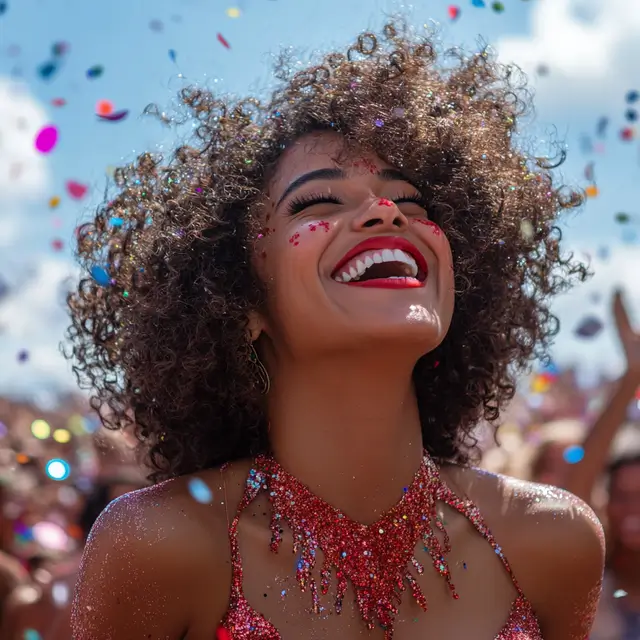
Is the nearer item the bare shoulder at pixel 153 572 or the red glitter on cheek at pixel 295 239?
the bare shoulder at pixel 153 572

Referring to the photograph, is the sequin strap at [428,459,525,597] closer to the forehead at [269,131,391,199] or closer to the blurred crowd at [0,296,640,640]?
the blurred crowd at [0,296,640,640]

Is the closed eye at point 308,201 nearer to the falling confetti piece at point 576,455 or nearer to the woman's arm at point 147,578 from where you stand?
the woman's arm at point 147,578

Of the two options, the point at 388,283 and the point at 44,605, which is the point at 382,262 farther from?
the point at 44,605

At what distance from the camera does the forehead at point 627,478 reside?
3.71m

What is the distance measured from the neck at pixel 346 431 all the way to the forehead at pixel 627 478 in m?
2.01

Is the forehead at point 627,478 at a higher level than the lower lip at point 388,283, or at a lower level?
lower

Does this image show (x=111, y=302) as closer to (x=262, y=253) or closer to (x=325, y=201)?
(x=262, y=253)

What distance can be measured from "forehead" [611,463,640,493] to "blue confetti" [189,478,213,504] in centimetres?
236

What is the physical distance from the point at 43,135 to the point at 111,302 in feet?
2.33

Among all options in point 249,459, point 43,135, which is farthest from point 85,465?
point 249,459

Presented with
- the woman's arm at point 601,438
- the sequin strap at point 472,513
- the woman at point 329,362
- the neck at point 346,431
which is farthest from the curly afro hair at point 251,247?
the woman's arm at point 601,438

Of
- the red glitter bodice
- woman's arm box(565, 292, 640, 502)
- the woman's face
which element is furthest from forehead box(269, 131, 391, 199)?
woman's arm box(565, 292, 640, 502)

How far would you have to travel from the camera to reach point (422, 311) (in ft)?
6.29

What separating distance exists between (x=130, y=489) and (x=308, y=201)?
7.81 ft
